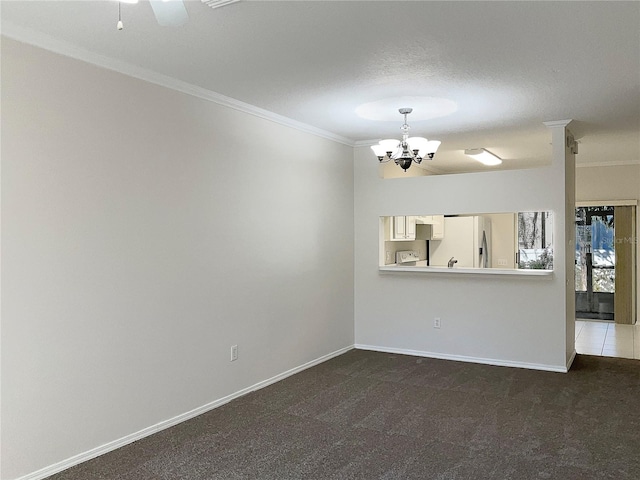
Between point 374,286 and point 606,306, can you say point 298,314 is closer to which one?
point 374,286

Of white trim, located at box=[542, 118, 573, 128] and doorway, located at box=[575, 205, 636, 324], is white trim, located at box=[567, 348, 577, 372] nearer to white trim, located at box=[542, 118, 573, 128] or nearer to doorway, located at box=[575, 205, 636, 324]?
white trim, located at box=[542, 118, 573, 128]

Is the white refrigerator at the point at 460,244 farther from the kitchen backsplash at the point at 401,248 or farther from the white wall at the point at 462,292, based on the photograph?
the white wall at the point at 462,292

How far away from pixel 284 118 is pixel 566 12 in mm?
2870

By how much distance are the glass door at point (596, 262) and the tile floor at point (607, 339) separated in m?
0.28

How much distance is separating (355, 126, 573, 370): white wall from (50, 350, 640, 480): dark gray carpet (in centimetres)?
49

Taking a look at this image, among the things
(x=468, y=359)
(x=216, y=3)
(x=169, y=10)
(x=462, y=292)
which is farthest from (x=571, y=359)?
(x=169, y=10)

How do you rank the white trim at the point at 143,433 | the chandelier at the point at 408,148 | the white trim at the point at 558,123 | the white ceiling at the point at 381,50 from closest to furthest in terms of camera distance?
the white ceiling at the point at 381,50 < the white trim at the point at 143,433 < the chandelier at the point at 408,148 < the white trim at the point at 558,123

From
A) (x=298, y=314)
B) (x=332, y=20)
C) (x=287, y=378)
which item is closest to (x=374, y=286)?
(x=298, y=314)

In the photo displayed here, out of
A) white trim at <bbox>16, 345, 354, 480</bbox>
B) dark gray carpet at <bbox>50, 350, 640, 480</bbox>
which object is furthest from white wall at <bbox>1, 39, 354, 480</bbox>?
dark gray carpet at <bbox>50, 350, 640, 480</bbox>

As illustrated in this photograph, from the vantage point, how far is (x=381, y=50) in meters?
3.24

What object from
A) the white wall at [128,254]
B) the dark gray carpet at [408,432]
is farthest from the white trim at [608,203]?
the white wall at [128,254]

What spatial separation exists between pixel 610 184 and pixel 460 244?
2.49 metres

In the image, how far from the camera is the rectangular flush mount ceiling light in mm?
6957

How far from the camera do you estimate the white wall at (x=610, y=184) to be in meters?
7.93
